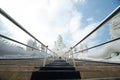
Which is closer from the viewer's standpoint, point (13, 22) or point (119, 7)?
point (119, 7)

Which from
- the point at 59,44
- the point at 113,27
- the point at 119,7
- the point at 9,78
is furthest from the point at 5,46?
the point at 59,44

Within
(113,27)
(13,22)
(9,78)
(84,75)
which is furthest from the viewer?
(113,27)

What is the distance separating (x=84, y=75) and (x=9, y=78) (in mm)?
1071

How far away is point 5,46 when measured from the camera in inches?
645

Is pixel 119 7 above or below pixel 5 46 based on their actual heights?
below

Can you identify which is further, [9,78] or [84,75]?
[84,75]

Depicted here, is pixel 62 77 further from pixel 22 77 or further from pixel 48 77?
pixel 22 77

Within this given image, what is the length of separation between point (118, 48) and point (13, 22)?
1737 centimetres

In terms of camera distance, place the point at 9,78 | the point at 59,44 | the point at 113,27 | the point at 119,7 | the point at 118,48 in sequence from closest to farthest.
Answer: the point at 119,7
the point at 9,78
the point at 118,48
the point at 113,27
the point at 59,44

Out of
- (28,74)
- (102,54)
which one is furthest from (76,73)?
(102,54)

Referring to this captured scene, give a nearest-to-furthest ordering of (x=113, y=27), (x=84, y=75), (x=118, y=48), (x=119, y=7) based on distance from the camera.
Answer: (x=119, y=7) → (x=84, y=75) → (x=118, y=48) → (x=113, y=27)

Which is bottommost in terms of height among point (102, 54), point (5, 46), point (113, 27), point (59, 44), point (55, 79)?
point (55, 79)

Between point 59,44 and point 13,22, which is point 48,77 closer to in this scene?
point 13,22

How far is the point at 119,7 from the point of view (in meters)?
0.90
